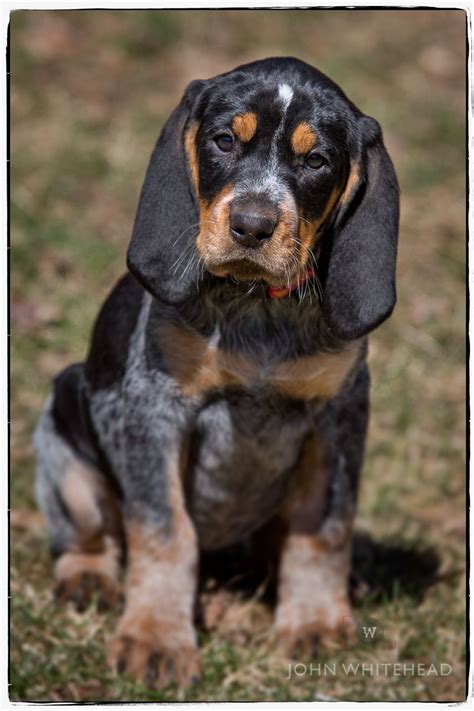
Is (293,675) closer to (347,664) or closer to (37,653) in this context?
(347,664)

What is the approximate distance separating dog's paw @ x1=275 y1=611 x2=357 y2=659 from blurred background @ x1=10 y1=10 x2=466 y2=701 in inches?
3.5

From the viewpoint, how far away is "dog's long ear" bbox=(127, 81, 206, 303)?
552 centimetres

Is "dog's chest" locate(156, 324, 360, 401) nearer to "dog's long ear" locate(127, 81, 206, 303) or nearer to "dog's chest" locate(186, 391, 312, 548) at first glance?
"dog's chest" locate(186, 391, 312, 548)

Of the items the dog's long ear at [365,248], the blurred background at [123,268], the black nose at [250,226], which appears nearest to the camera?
the black nose at [250,226]

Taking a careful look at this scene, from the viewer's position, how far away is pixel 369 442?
8461mm

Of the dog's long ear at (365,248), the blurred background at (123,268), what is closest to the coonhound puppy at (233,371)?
the dog's long ear at (365,248)

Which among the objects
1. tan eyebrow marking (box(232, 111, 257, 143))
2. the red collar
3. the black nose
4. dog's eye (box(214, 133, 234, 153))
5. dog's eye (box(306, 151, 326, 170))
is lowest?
the red collar

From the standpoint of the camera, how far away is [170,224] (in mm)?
5523

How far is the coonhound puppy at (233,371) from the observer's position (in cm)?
529

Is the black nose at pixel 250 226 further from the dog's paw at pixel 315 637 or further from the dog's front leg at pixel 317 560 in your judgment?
the dog's paw at pixel 315 637

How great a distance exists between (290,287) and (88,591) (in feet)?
7.10

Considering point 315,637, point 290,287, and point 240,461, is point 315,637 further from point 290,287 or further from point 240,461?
point 290,287

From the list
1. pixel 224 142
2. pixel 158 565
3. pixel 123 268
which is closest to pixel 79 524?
pixel 158 565

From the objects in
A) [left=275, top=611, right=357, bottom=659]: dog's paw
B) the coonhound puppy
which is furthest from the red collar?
[left=275, top=611, right=357, bottom=659]: dog's paw
